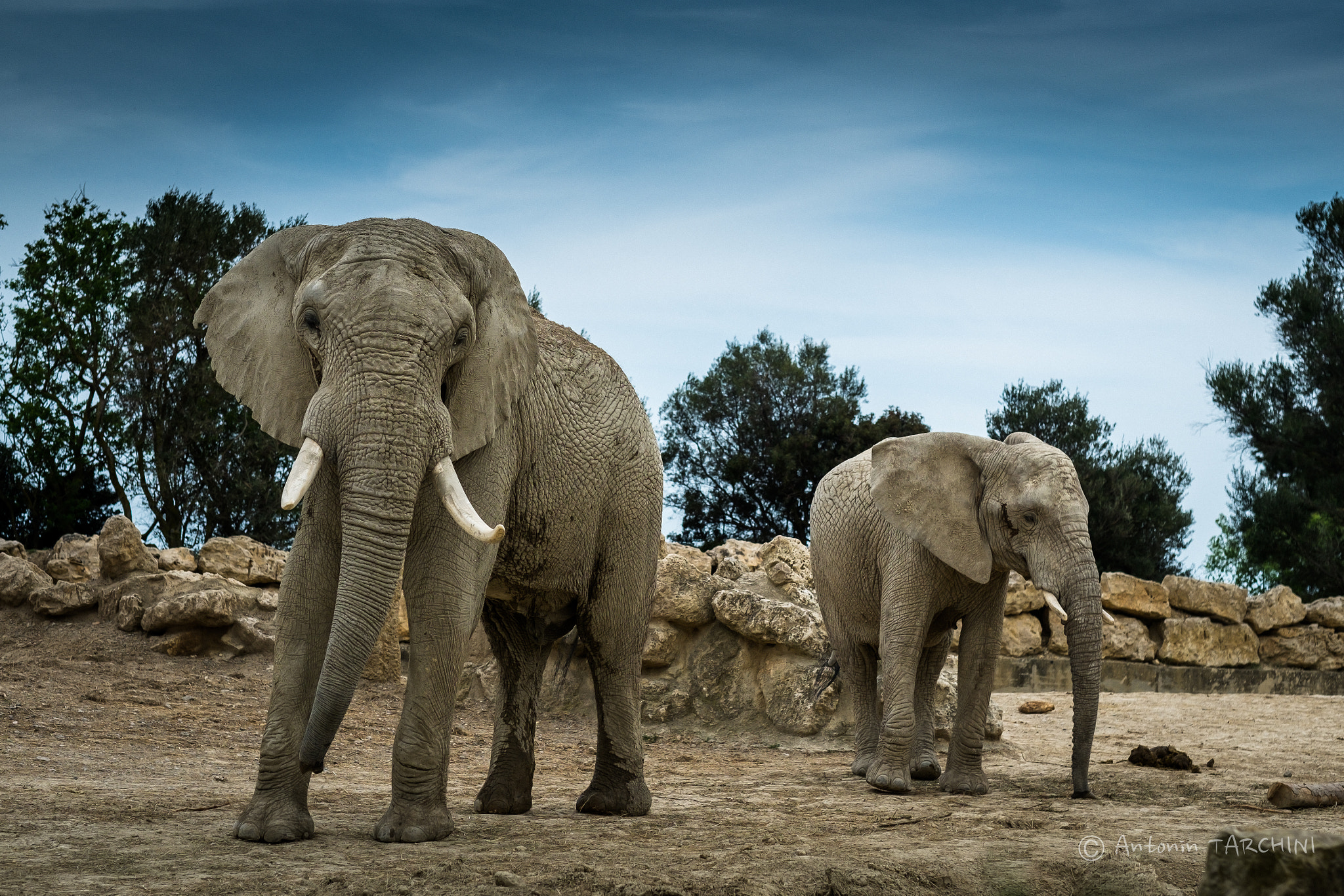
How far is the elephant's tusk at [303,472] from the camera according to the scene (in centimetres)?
482

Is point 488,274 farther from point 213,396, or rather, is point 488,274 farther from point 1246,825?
point 213,396

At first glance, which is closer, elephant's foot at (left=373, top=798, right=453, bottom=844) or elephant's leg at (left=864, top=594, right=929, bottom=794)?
elephant's foot at (left=373, top=798, right=453, bottom=844)

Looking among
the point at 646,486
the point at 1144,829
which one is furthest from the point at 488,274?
the point at 1144,829

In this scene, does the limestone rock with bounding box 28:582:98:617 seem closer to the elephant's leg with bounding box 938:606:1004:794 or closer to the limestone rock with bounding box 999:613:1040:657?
the elephant's leg with bounding box 938:606:1004:794

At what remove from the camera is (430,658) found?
220 inches

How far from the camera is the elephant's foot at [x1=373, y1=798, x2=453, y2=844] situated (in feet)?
17.8

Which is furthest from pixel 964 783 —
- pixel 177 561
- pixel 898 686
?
pixel 177 561

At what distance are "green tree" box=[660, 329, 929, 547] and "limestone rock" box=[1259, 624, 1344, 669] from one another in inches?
575

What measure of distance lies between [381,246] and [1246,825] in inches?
198

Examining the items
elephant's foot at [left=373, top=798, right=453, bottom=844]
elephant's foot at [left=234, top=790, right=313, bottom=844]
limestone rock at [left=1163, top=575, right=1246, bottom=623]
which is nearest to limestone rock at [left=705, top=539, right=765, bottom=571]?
limestone rock at [left=1163, top=575, right=1246, bottom=623]

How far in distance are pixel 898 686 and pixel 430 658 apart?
12.2 feet

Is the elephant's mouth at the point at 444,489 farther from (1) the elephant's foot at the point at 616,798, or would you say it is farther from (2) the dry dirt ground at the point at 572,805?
(1) the elephant's foot at the point at 616,798

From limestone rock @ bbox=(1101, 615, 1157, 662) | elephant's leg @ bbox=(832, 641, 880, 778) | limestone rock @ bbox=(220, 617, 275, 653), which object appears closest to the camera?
elephant's leg @ bbox=(832, 641, 880, 778)

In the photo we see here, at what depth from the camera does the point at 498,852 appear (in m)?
5.29
